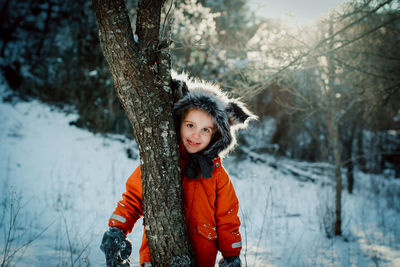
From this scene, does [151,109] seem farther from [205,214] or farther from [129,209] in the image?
[205,214]

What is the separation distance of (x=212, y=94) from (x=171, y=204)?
3.02ft

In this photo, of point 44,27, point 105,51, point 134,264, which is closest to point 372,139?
point 134,264

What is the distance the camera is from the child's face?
174 cm

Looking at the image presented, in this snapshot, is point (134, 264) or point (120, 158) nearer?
point (134, 264)

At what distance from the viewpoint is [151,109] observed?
1354mm

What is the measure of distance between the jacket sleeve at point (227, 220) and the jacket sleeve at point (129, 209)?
1.96ft

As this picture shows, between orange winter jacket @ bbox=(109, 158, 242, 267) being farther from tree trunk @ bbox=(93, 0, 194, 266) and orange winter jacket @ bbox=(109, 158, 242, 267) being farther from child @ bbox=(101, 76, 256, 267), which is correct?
tree trunk @ bbox=(93, 0, 194, 266)

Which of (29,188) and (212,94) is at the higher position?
(212,94)

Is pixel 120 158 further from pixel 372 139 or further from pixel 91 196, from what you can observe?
pixel 372 139

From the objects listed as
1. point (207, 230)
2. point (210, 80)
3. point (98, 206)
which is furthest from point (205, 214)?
point (210, 80)

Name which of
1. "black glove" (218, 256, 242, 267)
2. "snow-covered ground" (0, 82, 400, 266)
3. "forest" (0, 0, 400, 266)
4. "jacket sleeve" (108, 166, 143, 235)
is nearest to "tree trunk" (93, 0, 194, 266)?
"jacket sleeve" (108, 166, 143, 235)

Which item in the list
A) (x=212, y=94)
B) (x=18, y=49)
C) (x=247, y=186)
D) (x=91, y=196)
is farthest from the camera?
(x=18, y=49)

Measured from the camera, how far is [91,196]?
3807 millimetres

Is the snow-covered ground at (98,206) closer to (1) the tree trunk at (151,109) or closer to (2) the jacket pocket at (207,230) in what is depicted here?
(2) the jacket pocket at (207,230)
